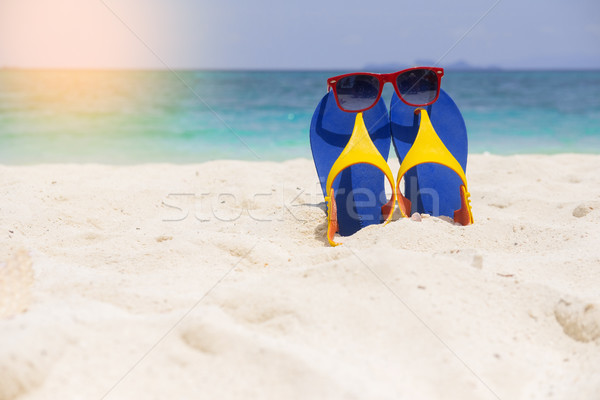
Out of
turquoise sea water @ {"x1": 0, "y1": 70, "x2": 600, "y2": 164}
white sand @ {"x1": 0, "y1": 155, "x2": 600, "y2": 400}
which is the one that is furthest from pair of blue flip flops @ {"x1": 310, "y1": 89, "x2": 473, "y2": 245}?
turquoise sea water @ {"x1": 0, "y1": 70, "x2": 600, "y2": 164}

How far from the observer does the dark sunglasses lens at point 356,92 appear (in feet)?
8.38

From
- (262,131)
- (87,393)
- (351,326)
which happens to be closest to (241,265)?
(351,326)

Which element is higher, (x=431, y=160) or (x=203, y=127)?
(x=431, y=160)

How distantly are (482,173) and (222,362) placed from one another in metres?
2.85

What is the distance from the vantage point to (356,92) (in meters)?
2.58

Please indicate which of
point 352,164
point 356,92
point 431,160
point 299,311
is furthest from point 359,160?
point 299,311

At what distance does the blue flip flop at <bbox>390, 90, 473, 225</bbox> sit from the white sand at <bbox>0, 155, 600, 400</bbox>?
23 cm

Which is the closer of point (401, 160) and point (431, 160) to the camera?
point (431, 160)

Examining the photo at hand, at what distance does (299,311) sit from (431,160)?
51.3 inches

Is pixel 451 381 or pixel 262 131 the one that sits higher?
pixel 451 381

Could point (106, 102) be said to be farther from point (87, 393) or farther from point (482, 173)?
point (87, 393)

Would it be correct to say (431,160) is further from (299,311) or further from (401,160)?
(299,311)

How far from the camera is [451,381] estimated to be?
1074 mm

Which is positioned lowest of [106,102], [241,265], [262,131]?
[106,102]
